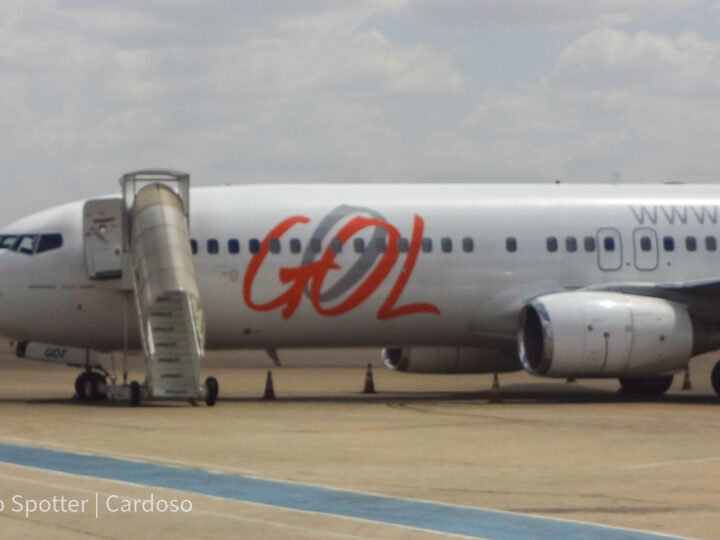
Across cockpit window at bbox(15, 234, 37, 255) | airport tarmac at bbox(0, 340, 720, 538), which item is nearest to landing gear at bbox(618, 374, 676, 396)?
airport tarmac at bbox(0, 340, 720, 538)

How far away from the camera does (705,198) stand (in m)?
30.2

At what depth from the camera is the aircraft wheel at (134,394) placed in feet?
82.8

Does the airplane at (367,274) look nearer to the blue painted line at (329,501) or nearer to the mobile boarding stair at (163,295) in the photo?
the mobile boarding stair at (163,295)

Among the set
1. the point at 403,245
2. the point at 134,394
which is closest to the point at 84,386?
the point at 134,394

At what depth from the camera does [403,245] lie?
28016 millimetres

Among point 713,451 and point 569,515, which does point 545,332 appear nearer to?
point 713,451

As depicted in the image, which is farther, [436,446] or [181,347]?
[181,347]

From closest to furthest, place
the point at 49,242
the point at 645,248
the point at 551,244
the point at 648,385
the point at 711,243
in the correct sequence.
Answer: the point at 49,242 < the point at 551,244 < the point at 645,248 < the point at 711,243 < the point at 648,385

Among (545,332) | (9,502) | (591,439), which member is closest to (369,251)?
(545,332)

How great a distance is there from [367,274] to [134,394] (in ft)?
17.5

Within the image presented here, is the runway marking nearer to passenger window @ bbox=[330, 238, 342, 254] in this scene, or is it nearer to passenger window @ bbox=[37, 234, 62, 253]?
passenger window @ bbox=[37, 234, 62, 253]

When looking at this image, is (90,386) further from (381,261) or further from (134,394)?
(381,261)

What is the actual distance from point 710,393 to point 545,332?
24.7 ft

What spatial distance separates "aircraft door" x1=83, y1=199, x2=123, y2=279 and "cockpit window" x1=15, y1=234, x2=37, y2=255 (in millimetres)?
1059
